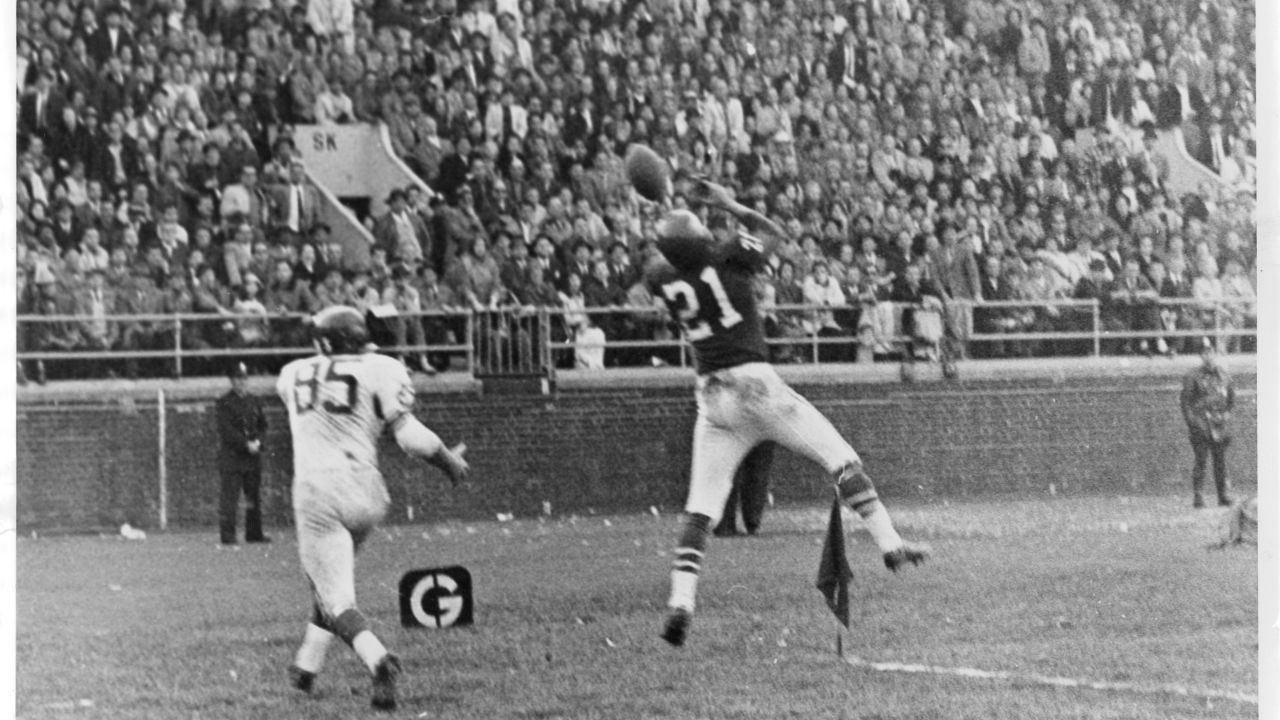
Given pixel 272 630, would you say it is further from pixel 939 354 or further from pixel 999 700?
pixel 939 354

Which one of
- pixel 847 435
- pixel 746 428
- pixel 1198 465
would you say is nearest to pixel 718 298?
pixel 746 428

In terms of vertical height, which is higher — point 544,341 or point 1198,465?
point 544,341

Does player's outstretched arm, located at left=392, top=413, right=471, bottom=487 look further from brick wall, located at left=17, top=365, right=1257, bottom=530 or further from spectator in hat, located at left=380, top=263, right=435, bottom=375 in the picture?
brick wall, located at left=17, top=365, right=1257, bottom=530

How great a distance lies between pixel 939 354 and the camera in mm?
14219

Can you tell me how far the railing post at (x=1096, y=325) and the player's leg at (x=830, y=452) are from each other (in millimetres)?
6200

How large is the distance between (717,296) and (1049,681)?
2353 mm

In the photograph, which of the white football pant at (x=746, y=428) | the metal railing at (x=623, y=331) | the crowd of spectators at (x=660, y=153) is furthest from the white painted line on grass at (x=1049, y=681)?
the metal railing at (x=623, y=331)

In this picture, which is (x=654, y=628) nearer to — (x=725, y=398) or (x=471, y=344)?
(x=725, y=398)

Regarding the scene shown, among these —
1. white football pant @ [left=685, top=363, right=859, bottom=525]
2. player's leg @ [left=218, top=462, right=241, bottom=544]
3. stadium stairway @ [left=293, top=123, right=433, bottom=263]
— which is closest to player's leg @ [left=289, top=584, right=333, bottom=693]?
white football pant @ [left=685, top=363, right=859, bottom=525]

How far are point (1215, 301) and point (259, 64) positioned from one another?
7.06 metres

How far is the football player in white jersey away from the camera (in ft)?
25.5

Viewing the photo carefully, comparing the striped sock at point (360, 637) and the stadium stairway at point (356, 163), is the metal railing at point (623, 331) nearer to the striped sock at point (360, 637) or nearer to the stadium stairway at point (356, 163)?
the stadium stairway at point (356, 163)

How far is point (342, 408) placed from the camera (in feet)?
25.8

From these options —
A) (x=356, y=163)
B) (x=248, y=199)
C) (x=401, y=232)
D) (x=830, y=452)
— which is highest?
(x=356, y=163)
